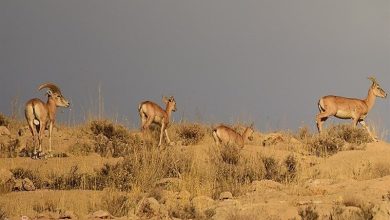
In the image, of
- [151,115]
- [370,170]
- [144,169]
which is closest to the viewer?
[144,169]

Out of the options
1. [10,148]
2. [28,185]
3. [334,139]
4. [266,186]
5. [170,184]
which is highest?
[10,148]

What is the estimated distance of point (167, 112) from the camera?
26.4m

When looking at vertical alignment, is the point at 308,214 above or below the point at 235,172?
below

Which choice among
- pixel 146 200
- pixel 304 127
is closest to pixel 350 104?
pixel 304 127

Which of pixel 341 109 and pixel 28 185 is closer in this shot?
pixel 28 185

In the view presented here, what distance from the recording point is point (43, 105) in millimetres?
21031

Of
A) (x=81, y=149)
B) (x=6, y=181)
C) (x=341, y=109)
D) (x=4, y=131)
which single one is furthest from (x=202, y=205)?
(x=341, y=109)

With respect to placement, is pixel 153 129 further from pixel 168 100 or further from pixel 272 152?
pixel 272 152

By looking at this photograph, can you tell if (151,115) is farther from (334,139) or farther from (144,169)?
(144,169)

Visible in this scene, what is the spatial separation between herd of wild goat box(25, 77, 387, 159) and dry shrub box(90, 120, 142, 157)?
0.78 meters

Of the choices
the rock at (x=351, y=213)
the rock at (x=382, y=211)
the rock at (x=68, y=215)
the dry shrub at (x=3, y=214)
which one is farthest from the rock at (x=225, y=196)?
the dry shrub at (x=3, y=214)

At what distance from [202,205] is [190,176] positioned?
278 cm

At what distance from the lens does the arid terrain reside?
13.4m

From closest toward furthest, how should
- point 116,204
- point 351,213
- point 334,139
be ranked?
1. point 351,213
2. point 116,204
3. point 334,139
